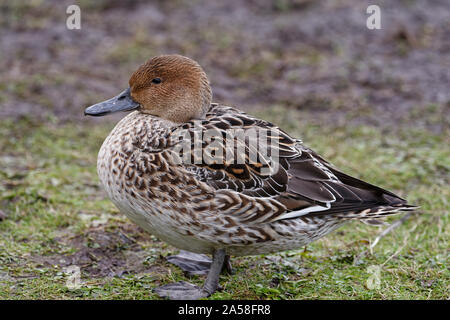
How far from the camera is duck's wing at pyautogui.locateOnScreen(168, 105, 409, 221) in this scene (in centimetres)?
376

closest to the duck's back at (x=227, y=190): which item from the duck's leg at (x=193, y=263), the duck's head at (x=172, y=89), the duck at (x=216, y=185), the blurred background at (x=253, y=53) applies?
the duck at (x=216, y=185)

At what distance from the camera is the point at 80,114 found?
6.99m

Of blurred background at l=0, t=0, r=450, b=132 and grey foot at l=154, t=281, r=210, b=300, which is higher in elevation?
blurred background at l=0, t=0, r=450, b=132

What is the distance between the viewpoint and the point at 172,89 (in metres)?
4.13

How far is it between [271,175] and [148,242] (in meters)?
1.32

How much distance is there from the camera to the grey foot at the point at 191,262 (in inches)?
167

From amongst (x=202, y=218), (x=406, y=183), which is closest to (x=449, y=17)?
Answer: (x=406, y=183)

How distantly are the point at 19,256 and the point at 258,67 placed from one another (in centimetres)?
468

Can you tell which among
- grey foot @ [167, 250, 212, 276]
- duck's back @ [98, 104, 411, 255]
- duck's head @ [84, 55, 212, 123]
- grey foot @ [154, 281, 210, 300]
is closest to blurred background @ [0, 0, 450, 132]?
duck's head @ [84, 55, 212, 123]

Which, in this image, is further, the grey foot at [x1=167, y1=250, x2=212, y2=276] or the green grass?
the grey foot at [x1=167, y1=250, x2=212, y2=276]

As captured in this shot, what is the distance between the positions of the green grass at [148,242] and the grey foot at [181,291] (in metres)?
0.11

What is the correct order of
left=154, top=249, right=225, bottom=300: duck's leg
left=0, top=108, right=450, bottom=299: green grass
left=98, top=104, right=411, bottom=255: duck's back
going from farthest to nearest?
left=0, top=108, right=450, bottom=299: green grass
left=154, top=249, right=225, bottom=300: duck's leg
left=98, top=104, right=411, bottom=255: duck's back

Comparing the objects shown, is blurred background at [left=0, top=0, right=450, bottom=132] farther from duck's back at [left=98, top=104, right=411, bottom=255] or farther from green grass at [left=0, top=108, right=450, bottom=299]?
duck's back at [left=98, top=104, right=411, bottom=255]

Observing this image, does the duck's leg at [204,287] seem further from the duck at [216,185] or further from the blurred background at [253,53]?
the blurred background at [253,53]
